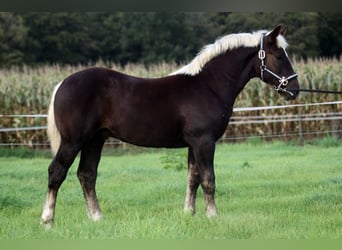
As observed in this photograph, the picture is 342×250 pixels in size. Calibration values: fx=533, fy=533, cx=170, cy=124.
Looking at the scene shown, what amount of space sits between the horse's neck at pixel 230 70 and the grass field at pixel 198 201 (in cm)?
101

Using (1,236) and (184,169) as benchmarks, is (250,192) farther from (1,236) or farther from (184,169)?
(1,236)

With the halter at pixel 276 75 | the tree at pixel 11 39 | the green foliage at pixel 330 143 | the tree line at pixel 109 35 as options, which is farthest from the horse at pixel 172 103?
the tree at pixel 11 39

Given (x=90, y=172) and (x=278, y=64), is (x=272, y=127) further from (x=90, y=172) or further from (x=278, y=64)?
(x=90, y=172)

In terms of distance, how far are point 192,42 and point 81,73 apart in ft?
30.1

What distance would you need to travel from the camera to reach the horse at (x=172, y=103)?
4309 millimetres

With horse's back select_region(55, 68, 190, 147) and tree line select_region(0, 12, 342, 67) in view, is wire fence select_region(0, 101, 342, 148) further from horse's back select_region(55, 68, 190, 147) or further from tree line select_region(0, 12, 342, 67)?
horse's back select_region(55, 68, 190, 147)

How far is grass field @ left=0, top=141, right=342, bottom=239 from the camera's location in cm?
368

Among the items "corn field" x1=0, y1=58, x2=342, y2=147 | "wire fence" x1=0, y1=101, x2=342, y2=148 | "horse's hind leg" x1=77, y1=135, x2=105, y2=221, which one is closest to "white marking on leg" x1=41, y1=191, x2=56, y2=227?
"horse's hind leg" x1=77, y1=135, x2=105, y2=221

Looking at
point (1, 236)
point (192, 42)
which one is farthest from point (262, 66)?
point (192, 42)

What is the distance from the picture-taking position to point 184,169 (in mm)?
7289

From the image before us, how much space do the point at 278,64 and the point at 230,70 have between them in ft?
1.31

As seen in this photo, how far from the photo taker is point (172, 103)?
4336 millimetres

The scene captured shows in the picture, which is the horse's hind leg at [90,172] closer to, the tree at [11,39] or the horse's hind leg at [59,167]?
the horse's hind leg at [59,167]

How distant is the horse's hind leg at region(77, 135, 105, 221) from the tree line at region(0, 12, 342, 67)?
25.2 ft
